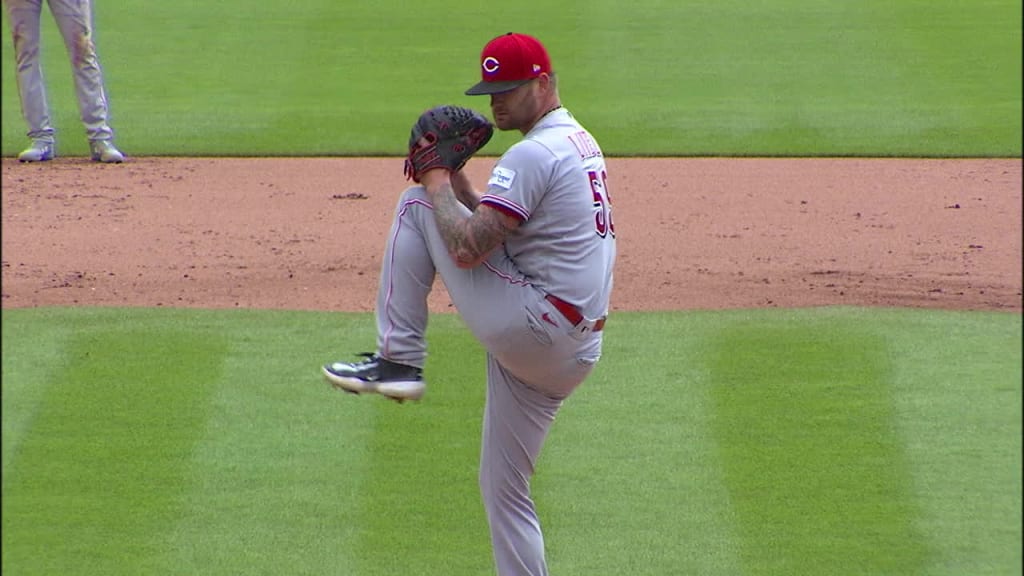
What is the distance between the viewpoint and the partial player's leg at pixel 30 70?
10.7 metres

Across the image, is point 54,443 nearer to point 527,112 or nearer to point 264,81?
point 527,112

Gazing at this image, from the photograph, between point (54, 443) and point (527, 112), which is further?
point (54, 443)

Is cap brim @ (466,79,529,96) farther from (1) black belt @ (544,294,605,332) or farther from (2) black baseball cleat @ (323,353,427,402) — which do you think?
(2) black baseball cleat @ (323,353,427,402)

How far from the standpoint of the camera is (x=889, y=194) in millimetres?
10117

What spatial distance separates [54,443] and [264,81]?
28.5 feet

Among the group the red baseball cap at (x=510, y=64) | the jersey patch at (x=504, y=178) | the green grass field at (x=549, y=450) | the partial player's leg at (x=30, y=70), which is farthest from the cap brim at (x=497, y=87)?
the partial player's leg at (x=30, y=70)

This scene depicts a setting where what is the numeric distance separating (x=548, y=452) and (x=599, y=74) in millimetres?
8894

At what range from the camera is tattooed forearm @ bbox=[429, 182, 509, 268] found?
12.7 feet

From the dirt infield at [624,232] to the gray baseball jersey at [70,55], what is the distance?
33 centimetres

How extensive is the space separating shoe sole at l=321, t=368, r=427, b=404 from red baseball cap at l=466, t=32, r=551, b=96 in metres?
0.78

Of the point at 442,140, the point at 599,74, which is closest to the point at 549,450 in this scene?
the point at 442,140

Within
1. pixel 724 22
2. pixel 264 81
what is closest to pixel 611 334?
pixel 264 81

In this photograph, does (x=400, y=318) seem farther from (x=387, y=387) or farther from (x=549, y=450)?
(x=549, y=450)

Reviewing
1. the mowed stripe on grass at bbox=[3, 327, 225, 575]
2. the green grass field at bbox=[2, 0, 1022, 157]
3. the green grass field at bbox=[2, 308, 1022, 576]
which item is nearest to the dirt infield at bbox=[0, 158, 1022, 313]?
the green grass field at bbox=[2, 308, 1022, 576]
